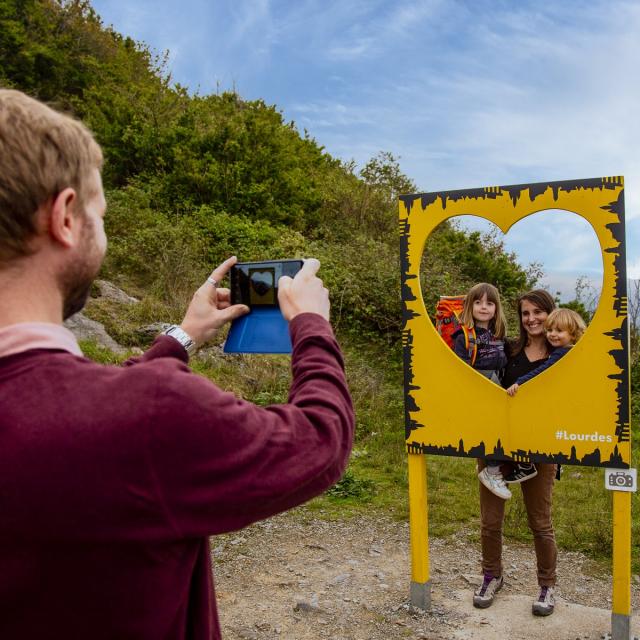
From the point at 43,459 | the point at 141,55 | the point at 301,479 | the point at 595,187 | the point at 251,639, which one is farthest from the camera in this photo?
the point at 141,55

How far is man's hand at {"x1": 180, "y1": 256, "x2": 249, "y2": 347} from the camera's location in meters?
1.36

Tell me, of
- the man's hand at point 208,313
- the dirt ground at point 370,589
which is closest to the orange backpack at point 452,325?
the dirt ground at point 370,589

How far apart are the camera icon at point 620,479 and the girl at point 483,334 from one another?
72 centimetres

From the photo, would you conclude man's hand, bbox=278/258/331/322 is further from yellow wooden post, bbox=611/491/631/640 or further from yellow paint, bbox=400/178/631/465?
yellow wooden post, bbox=611/491/631/640

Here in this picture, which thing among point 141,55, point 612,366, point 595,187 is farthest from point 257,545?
point 141,55

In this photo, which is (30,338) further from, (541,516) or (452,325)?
(541,516)

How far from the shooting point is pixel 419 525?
12.4ft

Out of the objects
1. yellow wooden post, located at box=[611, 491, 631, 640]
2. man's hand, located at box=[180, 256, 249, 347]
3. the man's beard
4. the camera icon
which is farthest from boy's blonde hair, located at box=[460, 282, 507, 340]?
the man's beard

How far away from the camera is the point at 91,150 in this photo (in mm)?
Result: 950

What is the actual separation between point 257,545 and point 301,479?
4169mm

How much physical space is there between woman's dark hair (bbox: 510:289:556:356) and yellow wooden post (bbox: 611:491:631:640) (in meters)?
0.95

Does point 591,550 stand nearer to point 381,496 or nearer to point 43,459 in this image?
point 381,496

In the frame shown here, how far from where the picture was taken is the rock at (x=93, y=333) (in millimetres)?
7609

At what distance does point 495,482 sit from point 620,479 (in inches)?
26.2
